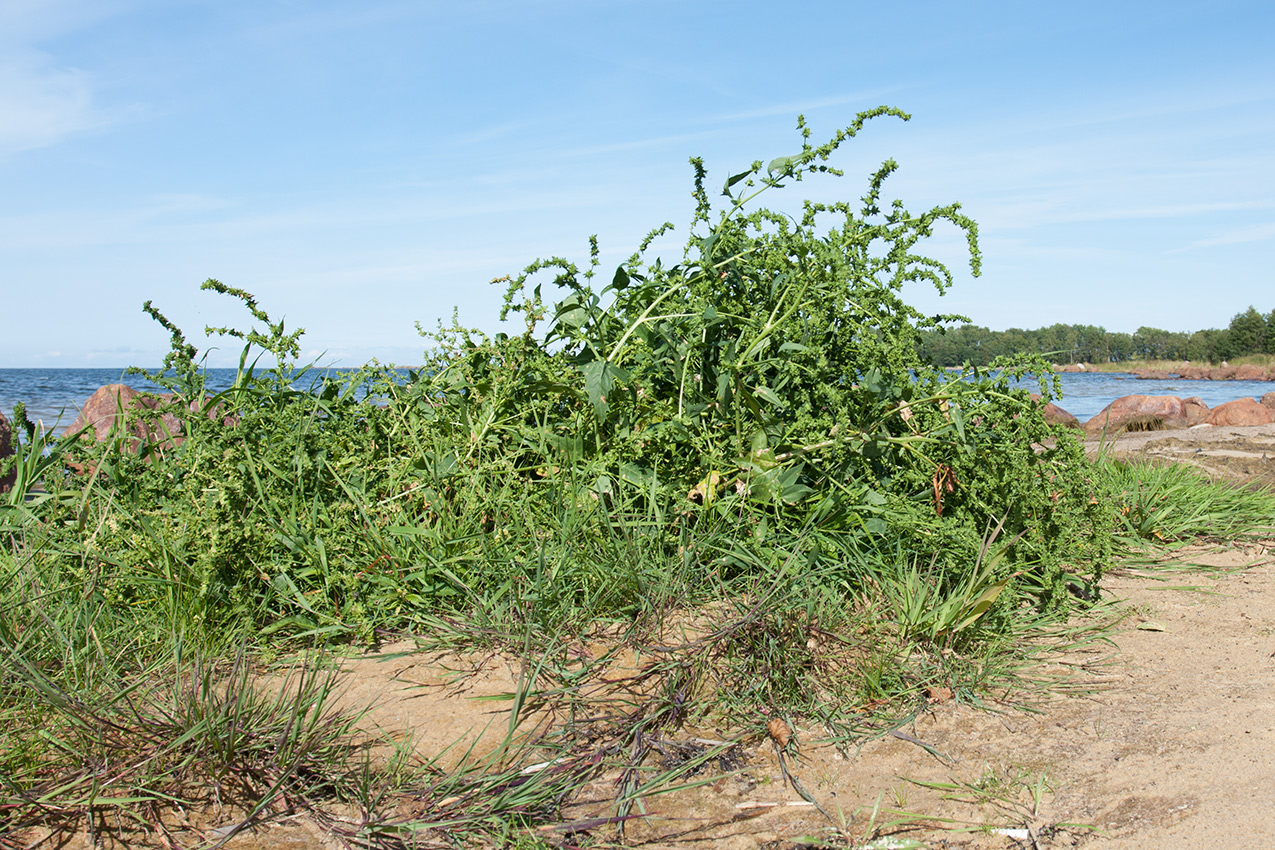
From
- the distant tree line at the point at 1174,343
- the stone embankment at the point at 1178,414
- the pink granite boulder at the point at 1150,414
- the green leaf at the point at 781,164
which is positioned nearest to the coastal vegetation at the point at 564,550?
the green leaf at the point at 781,164

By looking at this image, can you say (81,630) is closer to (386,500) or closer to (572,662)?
(386,500)

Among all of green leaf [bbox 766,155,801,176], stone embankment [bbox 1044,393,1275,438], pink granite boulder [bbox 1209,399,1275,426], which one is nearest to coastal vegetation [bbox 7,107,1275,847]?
green leaf [bbox 766,155,801,176]

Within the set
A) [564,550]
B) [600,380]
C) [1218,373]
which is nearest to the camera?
[564,550]

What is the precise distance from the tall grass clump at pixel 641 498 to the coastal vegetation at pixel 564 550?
0.6 inches

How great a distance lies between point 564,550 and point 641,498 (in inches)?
17.7

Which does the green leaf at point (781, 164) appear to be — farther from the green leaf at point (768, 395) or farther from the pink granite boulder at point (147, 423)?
the pink granite boulder at point (147, 423)

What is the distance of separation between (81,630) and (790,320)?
7.73 ft

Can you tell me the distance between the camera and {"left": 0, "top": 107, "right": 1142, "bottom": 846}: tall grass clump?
2.48 m

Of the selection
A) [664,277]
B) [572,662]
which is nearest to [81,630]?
[572,662]

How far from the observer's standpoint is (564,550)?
2.59m

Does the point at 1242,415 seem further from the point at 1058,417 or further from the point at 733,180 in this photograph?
the point at 733,180

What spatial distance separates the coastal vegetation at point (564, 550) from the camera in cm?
193

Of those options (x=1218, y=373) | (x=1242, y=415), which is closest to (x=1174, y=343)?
(x=1218, y=373)

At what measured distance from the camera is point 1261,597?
3.41m
